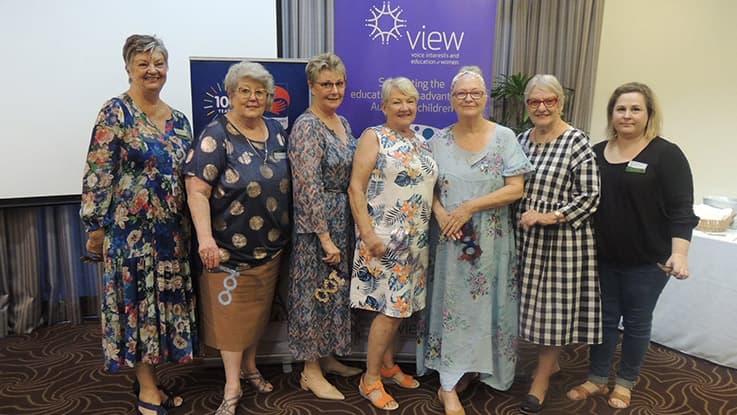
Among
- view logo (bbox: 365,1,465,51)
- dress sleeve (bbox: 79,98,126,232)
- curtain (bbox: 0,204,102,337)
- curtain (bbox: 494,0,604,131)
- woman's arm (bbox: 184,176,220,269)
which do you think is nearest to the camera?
dress sleeve (bbox: 79,98,126,232)

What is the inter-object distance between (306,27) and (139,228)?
233 centimetres

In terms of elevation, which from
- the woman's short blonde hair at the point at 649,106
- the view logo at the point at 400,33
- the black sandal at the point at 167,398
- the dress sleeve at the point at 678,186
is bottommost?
the black sandal at the point at 167,398

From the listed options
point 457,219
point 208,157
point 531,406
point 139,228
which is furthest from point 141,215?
point 531,406

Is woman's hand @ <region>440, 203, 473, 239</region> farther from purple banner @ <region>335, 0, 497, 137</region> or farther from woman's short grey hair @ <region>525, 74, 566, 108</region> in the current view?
purple banner @ <region>335, 0, 497, 137</region>

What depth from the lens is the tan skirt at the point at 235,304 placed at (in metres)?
2.04

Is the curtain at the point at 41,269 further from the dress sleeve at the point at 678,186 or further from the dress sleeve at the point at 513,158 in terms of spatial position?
the dress sleeve at the point at 678,186

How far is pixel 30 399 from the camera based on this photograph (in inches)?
90.4

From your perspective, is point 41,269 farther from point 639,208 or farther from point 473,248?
point 639,208

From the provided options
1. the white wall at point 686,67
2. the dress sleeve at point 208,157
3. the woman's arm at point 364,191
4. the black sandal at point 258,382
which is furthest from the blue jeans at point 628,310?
the white wall at point 686,67

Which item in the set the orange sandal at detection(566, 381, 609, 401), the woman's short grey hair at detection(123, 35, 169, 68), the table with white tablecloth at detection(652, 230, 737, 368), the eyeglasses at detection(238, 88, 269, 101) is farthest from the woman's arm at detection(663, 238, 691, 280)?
the woman's short grey hair at detection(123, 35, 169, 68)

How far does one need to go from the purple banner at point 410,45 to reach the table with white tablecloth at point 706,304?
1.67m

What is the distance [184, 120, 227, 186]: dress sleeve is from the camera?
1.87 meters

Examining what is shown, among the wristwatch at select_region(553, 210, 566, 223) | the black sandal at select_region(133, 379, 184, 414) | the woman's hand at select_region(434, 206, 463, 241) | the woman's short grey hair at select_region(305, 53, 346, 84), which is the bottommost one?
the black sandal at select_region(133, 379, 184, 414)

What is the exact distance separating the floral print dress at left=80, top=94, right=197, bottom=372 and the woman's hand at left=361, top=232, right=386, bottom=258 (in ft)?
2.63
